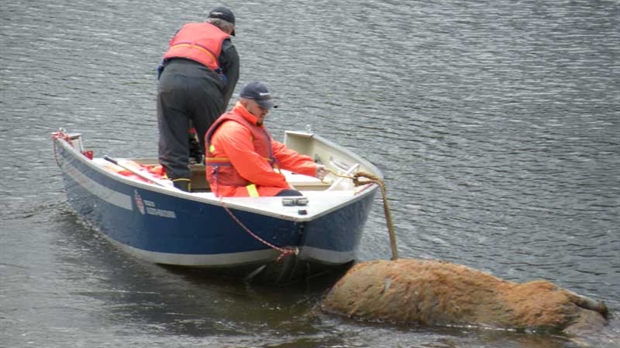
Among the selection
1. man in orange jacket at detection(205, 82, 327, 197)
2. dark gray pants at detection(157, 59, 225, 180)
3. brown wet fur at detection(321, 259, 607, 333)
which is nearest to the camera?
brown wet fur at detection(321, 259, 607, 333)

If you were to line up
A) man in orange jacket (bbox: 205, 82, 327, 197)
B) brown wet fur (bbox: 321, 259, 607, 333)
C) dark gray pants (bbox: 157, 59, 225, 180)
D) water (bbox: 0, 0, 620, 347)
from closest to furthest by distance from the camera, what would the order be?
brown wet fur (bbox: 321, 259, 607, 333) < water (bbox: 0, 0, 620, 347) < man in orange jacket (bbox: 205, 82, 327, 197) < dark gray pants (bbox: 157, 59, 225, 180)

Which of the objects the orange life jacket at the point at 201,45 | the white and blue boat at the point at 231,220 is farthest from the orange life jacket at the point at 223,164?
the orange life jacket at the point at 201,45

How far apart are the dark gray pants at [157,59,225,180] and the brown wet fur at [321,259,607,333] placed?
237cm

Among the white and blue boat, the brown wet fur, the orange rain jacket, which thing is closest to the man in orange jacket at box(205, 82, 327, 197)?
the orange rain jacket

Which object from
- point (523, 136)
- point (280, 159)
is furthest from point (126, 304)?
point (523, 136)

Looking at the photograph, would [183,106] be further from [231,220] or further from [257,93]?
[231,220]

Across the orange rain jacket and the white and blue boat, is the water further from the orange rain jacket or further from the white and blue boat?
the orange rain jacket

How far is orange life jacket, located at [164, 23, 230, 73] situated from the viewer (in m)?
11.9

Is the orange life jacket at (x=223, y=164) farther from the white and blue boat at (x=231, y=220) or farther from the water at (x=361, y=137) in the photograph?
the water at (x=361, y=137)

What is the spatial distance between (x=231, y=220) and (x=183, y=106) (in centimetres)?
160

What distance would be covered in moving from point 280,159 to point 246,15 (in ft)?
38.8

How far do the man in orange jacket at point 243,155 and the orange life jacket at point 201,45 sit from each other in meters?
0.85

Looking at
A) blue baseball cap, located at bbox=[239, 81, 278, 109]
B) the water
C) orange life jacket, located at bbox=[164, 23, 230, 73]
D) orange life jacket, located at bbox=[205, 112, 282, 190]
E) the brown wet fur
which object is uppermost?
orange life jacket, located at bbox=[164, 23, 230, 73]

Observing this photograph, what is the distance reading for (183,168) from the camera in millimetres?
12062
